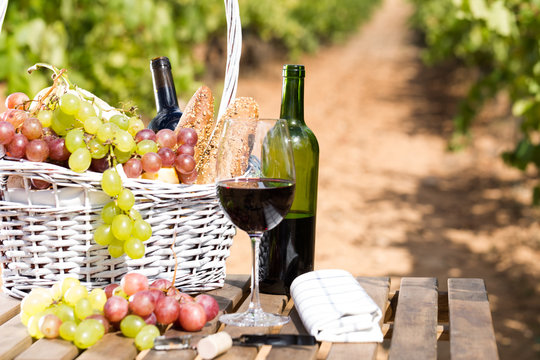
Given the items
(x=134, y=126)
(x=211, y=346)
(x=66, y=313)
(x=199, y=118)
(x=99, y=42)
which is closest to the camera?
(x=211, y=346)

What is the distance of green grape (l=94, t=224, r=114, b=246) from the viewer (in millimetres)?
1217

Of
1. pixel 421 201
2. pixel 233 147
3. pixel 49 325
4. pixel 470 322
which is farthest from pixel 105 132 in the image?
pixel 421 201

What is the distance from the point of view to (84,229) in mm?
1262

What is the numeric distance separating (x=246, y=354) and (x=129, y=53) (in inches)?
138

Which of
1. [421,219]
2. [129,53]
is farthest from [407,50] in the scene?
[129,53]

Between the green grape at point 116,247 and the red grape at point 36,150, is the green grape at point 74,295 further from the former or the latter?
the red grape at point 36,150

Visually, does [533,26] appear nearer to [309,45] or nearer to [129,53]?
[129,53]

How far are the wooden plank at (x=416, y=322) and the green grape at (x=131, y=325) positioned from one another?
0.42m

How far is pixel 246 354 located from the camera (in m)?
1.07

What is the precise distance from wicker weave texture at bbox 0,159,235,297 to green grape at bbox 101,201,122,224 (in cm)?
4

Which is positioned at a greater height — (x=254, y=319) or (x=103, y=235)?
(x=103, y=235)

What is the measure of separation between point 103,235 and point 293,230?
400mm

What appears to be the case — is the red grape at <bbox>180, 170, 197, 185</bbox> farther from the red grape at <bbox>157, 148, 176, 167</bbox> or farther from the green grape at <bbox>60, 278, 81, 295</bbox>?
the green grape at <bbox>60, 278, 81, 295</bbox>

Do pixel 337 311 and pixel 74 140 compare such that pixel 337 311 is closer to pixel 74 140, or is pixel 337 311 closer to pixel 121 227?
pixel 121 227
